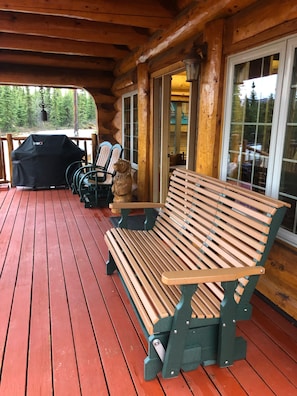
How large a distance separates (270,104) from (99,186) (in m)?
3.25

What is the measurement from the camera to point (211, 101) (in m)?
2.91

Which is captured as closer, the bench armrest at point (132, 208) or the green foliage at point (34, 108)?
the bench armrest at point (132, 208)

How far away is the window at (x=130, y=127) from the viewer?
5802 millimetres

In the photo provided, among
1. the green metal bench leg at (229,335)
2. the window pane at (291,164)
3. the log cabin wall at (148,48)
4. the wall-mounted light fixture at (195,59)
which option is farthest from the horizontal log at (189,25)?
the green metal bench leg at (229,335)

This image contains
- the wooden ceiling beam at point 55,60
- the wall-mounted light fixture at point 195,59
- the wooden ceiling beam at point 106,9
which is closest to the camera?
the wall-mounted light fixture at point 195,59

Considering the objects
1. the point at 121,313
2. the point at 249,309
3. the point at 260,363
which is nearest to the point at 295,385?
the point at 260,363

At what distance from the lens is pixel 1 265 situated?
2.95 meters

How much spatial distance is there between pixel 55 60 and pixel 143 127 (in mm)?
2691

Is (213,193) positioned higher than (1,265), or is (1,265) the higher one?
(213,193)

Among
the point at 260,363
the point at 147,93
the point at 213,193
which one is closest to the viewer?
the point at 260,363

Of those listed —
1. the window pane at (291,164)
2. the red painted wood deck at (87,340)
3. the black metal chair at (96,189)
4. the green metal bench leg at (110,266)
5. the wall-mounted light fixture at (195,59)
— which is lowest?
the red painted wood deck at (87,340)

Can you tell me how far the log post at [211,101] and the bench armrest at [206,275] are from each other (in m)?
1.55

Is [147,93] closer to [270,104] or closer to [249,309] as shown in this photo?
[270,104]

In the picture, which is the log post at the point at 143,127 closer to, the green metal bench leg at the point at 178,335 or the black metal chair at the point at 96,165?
the black metal chair at the point at 96,165
